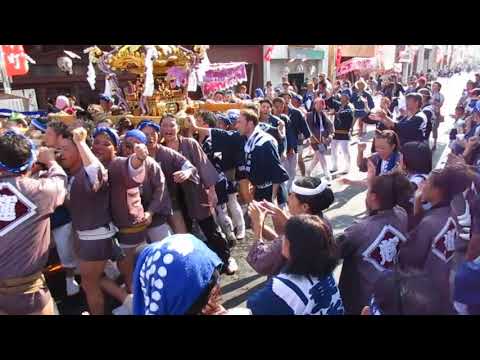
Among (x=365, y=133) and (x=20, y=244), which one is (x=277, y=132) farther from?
(x=365, y=133)

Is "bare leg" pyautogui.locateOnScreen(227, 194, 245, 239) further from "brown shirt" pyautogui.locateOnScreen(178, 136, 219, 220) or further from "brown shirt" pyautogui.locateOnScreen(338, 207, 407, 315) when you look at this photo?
"brown shirt" pyautogui.locateOnScreen(338, 207, 407, 315)

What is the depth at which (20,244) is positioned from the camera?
221 cm

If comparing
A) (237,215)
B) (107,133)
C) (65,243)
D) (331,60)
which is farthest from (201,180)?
(331,60)

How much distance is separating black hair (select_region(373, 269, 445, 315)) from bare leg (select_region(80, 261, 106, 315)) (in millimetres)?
2154

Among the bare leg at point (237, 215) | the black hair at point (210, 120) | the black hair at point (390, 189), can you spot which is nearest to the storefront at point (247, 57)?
the black hair at point (210, 120)

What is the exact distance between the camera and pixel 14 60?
25.5ft

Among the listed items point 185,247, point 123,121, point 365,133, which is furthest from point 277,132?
point 365,133

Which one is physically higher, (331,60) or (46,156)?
(331,60)

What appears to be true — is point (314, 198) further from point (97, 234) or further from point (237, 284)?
point (237, 284)

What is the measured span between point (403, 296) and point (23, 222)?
210cm

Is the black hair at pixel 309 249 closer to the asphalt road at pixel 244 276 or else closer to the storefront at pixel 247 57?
the asphalt road at pixel 244 276

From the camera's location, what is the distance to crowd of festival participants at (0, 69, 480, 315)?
157cm

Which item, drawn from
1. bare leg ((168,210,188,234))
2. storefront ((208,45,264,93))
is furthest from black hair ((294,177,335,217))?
storefront ((208,45,264,93))
